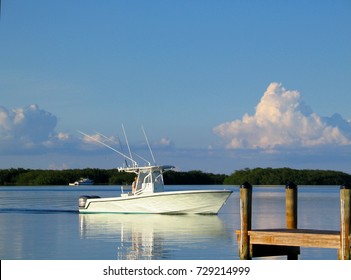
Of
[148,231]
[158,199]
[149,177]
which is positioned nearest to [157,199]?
[158,199]

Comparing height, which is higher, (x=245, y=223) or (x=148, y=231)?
(x=245, y=223)

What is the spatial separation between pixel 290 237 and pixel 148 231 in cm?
1640

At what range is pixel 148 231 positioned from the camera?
3531cm

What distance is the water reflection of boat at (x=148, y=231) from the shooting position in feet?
92.1

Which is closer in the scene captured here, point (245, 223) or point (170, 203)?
point (245, 223)

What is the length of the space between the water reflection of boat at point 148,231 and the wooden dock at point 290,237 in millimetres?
5455

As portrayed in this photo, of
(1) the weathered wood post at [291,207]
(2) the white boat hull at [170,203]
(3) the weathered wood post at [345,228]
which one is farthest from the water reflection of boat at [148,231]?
(3) the weathered wood post at [345,228]

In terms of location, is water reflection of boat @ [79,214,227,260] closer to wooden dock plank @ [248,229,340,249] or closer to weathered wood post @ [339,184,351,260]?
wooden dock plank @ [248,229,340,249]

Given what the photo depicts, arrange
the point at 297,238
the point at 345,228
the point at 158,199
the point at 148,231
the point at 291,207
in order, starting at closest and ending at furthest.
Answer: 1. the point at 345,228
2. the point at 297,238
3. the point at 291,207
4. the point at 148,231
5. the point at 158,199

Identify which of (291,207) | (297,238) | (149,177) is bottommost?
(297,238)

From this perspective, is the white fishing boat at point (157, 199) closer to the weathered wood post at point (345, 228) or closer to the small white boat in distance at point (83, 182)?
the weathered wood post at point (345, 228)

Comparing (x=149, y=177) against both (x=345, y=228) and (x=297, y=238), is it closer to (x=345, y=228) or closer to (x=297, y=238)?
(x=297, y=238)

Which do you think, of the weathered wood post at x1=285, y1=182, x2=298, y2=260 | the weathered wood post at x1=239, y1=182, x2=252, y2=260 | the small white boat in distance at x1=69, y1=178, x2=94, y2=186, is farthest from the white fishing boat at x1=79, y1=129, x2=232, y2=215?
the small white boat in distance at x1=69, y1=178, x2=94, y2=186
